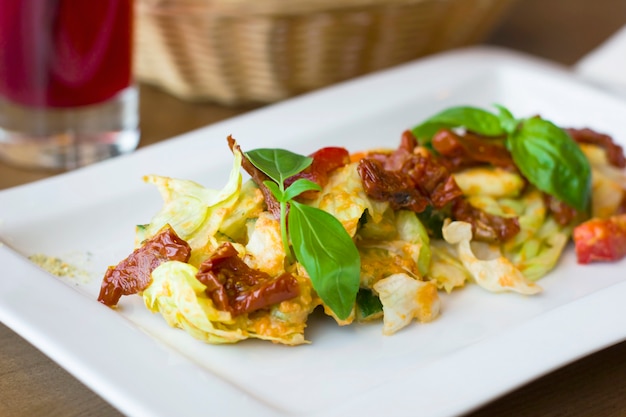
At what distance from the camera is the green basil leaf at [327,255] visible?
1832 millimetres

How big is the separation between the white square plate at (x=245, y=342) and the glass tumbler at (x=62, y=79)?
0.46m

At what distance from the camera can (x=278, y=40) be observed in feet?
10.0

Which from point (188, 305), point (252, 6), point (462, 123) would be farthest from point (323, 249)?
point (252, 6)

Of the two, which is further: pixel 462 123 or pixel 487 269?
pixel 462 123

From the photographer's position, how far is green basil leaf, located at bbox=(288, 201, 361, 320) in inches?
72.1

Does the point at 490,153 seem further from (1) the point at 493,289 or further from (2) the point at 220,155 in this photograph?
(2) the point at 220,155

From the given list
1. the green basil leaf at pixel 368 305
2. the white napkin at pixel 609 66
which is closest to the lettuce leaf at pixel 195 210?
the green basil leaf at pixel 368 305

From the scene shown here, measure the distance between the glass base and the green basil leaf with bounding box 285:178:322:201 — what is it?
1.12 m

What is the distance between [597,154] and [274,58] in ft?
3.64

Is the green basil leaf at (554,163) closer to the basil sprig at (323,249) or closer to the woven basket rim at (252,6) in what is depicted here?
the basil sprig at (323,249)

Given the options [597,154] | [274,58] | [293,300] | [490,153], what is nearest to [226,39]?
[274,58]

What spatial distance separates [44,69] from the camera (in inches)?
110

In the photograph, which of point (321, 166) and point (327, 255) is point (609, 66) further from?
point (327, 255)

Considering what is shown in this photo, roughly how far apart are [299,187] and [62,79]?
121 cm
